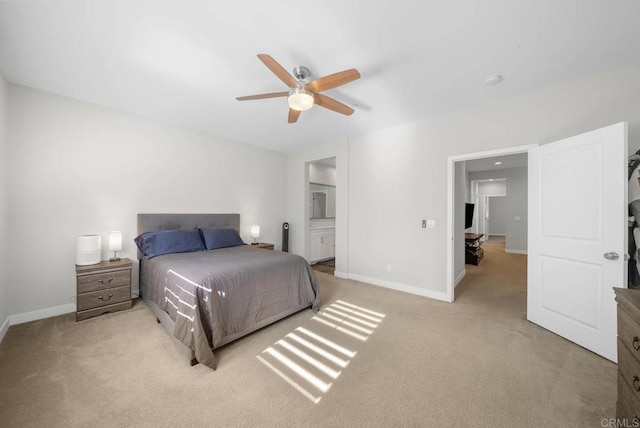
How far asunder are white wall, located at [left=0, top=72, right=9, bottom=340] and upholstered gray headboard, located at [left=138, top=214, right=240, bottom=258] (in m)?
1.19

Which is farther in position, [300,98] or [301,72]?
[301,72]

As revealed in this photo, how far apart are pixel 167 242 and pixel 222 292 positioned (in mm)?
1753

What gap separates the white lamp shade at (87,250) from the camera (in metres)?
2.82

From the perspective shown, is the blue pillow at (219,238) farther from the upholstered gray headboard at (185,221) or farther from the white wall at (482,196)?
the white wall at (482,196)

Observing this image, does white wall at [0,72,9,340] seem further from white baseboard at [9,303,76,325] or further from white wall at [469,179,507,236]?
white wall at [469,179,507,236]

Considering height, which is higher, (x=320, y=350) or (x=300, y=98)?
(x=300, y=98)

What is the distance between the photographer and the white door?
2.00m

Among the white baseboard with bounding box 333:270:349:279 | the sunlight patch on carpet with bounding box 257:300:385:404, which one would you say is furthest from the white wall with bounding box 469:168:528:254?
the sunlight patch on carpet with bounding box 257:300:385:404

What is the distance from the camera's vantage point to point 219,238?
390cm

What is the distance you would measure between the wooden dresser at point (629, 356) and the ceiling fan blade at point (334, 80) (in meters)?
2.15

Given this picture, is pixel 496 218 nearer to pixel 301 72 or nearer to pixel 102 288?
pixel 301 72

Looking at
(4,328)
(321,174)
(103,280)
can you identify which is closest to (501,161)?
(321,174)

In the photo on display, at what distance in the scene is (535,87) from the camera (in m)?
2.70

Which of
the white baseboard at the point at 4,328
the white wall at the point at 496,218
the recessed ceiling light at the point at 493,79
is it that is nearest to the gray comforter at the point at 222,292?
the white baseboard at the point at 4,328
